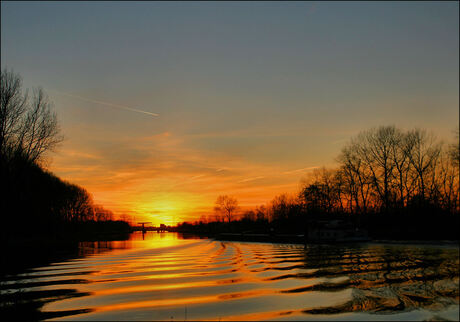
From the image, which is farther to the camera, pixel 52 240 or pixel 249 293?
pixel 52 240

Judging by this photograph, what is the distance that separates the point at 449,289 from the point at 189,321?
21.6 ft

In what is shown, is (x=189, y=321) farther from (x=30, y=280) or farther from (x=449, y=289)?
(x=30, y=280)

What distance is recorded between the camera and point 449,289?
9.22 m

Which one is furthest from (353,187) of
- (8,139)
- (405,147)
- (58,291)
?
(58,291)

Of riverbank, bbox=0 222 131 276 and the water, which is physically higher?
the water

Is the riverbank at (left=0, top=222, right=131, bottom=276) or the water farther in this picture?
the riverbank at (left=0, top=222, right=131, bottom=276)

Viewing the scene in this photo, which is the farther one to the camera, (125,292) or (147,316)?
(125,292)

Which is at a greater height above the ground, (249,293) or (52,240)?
(249,293)

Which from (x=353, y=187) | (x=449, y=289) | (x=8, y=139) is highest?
(x=8, y=139)

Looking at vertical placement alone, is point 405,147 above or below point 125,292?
above

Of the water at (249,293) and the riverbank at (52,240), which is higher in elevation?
the water at (249,293)

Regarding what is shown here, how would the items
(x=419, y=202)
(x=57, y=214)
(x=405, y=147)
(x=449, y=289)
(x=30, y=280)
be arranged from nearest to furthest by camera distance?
1. (x=449, y=289)
2. (x=30, y=280)
3. (x=419, y=202)
4. (x=405, y=147)
5. (x=57, y=214)

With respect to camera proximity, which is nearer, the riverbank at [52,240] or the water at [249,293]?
the water at [249,293]

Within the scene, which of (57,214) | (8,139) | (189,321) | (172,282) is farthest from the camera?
(57,214)
